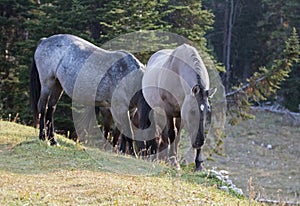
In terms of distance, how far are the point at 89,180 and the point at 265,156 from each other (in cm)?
1307

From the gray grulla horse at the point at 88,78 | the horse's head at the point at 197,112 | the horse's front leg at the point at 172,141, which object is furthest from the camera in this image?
the gray grulla horse at the point at 88,78

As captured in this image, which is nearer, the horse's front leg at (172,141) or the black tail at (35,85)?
the horse's front leg at (172,141)

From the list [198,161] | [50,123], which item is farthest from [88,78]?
[198,161]

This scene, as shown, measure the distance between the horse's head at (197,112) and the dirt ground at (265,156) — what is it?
→ 178 inches

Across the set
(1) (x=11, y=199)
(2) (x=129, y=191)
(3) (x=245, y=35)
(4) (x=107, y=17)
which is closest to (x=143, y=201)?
(2) (x=129, y=191)

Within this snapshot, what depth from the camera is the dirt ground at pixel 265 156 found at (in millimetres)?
12422

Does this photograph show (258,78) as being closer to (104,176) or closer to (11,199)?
(104,176)

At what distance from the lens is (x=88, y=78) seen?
7109 millimetres

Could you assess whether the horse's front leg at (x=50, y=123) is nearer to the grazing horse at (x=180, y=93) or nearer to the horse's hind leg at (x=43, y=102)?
the horse's hind leg at (x=43, y=102)

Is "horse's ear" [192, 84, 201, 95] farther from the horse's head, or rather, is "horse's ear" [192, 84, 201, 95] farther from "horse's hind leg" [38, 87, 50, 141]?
"horse's hind leg" [38, 87, 50, 141]

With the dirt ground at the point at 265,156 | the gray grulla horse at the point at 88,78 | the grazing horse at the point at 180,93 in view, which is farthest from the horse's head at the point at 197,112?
A: the dirt ground at the point at 265,156

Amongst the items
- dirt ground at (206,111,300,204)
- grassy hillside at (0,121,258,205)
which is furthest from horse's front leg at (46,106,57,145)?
dirt ground at (206,111,300,204)

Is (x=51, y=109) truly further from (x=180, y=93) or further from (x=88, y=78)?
(x=180, y=93)

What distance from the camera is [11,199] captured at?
3592mm
